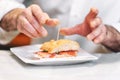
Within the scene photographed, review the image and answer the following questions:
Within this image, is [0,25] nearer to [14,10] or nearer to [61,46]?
[14,10]

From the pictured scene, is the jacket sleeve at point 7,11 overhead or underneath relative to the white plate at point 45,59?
overhead

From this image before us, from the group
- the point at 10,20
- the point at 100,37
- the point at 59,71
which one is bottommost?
the point at 59,71

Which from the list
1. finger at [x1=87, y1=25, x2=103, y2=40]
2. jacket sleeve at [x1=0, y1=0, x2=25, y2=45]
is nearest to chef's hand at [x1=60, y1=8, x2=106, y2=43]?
finger at [x1=87, y1=25, x2=103, y2=40]

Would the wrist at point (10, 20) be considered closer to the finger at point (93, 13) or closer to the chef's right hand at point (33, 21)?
the chef's right hand at point (33, 21)

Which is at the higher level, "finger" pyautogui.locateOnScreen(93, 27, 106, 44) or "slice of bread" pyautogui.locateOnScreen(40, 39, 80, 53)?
"finger" pyautogui.locateOnScreen(93, 27, 106, 44)

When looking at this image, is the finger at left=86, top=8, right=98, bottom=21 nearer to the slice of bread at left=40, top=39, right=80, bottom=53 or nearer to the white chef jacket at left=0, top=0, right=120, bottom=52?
the slice of bread at left=40, top=39, right=80, bottom=53

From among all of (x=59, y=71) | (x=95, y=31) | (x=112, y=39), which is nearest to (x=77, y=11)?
(x=112, y=39)

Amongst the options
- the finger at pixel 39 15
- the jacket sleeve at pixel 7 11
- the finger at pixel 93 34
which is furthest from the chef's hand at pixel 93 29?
the jacket sleeve at pixel 7 11

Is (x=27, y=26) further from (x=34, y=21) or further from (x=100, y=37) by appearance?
(x=100, y=37)

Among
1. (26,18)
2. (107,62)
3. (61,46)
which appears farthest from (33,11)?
(107,62)
